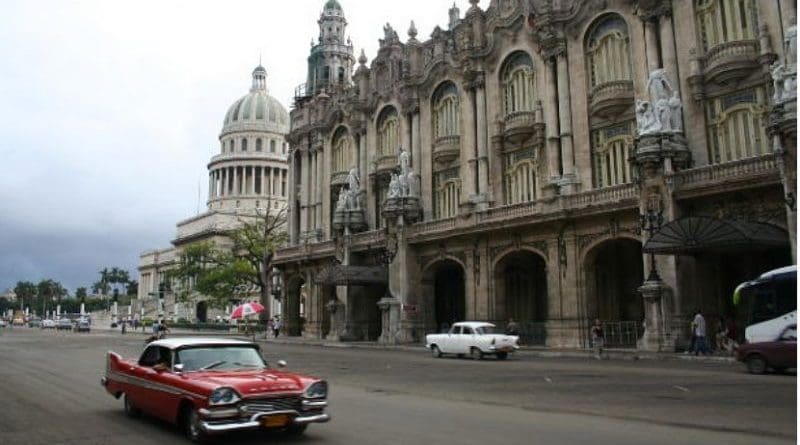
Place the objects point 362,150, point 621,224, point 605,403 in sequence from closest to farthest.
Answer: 1. point 605,403
2. point 621,224
3. point 362,150

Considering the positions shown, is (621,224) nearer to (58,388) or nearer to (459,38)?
(459,38)

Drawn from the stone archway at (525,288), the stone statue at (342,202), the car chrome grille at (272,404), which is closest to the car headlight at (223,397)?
the car chrome grille at (272,404)

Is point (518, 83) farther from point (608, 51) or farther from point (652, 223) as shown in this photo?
point (652, 223)

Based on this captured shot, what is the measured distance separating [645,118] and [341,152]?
27243mm

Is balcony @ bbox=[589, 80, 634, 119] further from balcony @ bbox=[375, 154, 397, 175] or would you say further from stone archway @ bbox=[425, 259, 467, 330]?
balcony @ bbox=[375, 154, 397, 175]

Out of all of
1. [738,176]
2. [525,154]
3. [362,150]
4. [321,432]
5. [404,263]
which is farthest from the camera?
[362,150]

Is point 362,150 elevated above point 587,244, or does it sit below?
above

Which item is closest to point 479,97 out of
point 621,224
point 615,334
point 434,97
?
point 434,97

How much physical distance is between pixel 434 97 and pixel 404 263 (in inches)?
432

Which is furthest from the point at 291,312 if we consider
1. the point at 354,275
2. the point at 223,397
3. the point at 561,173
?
the point at 223,397

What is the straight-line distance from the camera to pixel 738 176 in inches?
990

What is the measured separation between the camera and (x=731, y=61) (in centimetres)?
2797

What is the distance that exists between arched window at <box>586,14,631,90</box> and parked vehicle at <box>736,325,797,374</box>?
17.1m

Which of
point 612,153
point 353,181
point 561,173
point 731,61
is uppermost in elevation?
point 731,61
